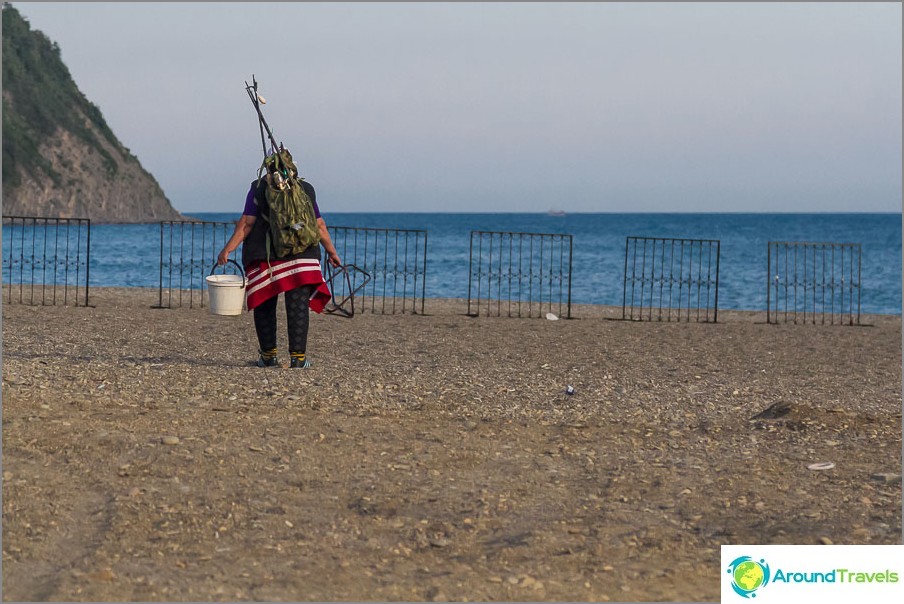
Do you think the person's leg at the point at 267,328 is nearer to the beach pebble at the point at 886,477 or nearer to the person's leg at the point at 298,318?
the person's leg at the point at 298,318

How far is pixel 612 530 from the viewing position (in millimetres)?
5344

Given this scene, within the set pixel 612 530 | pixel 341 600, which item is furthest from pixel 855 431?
pixel 341 600

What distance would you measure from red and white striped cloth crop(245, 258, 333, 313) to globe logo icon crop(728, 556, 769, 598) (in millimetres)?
5334

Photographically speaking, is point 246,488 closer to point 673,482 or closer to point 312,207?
point 673,482

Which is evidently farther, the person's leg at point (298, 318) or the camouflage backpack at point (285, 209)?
the person's leg at point (298, 318)

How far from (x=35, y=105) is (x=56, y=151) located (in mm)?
5169

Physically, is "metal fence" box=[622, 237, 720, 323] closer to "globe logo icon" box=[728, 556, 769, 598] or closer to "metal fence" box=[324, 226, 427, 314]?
"metal fence" box=[324, 226, 427, 314]

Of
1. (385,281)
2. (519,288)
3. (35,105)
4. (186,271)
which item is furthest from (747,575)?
(35,105)

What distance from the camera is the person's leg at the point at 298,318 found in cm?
920

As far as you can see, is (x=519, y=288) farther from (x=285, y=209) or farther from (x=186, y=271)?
(x=186, y=271)

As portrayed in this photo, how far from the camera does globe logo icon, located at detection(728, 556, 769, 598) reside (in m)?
4.42

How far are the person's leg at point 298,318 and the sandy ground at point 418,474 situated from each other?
320mm

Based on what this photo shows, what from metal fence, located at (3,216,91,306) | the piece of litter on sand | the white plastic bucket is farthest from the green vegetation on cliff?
the piece of litter on sand

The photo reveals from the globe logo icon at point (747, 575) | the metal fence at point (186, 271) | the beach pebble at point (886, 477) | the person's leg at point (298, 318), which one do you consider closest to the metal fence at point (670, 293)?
the metal fence at point (186, 271)
